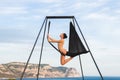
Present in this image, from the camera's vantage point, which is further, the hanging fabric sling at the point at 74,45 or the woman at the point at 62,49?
the woman at the point at 62,49

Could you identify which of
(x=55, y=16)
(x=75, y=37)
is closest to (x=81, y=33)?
(x=75, y=37)

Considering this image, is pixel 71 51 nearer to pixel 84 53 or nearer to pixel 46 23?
pixel 84 53

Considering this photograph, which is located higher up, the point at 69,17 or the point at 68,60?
the point at 69,17

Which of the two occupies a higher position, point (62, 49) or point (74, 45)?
point (74, 45)

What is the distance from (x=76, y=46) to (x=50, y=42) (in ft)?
3.18

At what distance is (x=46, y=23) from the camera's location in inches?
578

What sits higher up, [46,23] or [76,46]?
[46,23]

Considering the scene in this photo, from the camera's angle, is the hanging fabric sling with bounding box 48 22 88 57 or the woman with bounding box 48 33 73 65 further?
the woman with bounding box 48 33 73 65

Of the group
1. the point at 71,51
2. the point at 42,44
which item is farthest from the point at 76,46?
the point at 42,44

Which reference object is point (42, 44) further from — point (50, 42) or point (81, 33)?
point (81, 33)

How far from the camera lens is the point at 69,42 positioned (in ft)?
47.2

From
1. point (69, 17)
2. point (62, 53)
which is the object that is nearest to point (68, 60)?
point (62, 53)

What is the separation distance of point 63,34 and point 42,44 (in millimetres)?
870

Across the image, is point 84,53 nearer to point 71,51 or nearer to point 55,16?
point 71,51
